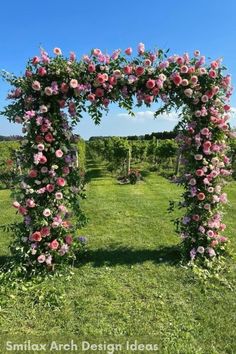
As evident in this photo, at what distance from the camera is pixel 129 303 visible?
190 inches

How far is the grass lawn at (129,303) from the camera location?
4137mm

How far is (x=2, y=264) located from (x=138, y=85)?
3477mm

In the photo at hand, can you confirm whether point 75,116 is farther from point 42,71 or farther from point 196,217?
point 196,217

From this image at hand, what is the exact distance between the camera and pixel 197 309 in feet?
15.4

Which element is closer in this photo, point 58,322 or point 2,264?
point 58,322

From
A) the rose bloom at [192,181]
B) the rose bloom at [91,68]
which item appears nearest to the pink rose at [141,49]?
the rose bloom at [91,68]

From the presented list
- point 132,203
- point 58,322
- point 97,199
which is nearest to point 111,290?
point 58,322

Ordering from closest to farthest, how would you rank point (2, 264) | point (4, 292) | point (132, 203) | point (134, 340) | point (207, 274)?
point (134, 340) → point (4, 292) → point (207, 274) → point (2, 264) → point (132, 203)

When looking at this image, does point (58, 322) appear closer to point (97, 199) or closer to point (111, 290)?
point (111, 290)

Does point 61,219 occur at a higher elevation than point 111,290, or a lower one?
higher

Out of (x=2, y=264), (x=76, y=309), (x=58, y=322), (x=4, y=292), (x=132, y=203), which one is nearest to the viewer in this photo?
(x=58, y=322)

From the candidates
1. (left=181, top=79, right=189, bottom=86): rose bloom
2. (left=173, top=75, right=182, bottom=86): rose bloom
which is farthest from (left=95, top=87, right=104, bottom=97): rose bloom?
(left=181, top=79, right=189, bottom=86): rose bloom

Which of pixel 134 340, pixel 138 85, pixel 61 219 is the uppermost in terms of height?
pixel 138 85

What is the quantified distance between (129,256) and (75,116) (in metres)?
2.50
